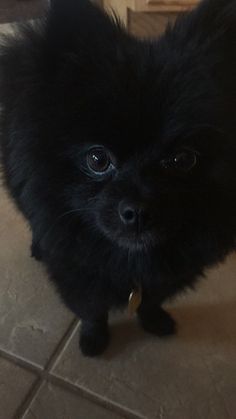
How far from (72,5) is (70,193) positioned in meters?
0.24

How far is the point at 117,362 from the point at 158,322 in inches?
4.5

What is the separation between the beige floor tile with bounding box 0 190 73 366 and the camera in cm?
98

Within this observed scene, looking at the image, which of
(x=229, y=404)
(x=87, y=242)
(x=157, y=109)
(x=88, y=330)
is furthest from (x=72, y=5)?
(x=229, y=404)

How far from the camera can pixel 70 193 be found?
65cm

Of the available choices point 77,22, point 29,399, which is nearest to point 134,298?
point 29,399

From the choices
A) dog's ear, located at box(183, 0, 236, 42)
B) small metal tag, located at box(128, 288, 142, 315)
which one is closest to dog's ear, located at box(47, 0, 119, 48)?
dog's ear, located at box(183, 0, 236, 42)

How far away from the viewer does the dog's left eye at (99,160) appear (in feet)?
2.02

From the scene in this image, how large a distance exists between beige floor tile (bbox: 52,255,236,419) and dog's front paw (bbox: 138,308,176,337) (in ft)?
0.06

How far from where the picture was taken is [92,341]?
949 millimetres

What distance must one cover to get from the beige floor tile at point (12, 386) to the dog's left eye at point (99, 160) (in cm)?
50

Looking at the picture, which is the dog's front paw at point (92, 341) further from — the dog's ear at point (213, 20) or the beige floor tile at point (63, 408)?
the dog's ear at point (213, 20)

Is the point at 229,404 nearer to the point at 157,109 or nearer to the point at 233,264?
the point at 233,264

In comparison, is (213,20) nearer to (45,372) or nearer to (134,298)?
(134,298)

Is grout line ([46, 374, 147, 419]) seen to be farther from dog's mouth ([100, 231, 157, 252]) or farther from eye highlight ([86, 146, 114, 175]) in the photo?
eye highlight ([86, 146, 114, 175])
